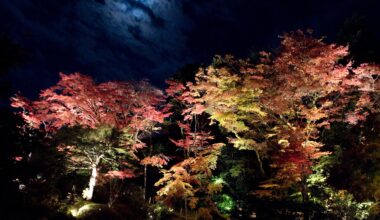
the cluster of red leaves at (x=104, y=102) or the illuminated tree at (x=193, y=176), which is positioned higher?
the cluster of red leaves at (x=104, y=102)

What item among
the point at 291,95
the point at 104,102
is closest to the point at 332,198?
the point at 291,95

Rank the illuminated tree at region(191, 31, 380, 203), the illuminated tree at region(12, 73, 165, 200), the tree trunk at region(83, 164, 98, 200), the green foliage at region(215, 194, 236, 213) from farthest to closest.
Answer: the green foliage at region(215, 194, 236, 213), the illuminated tree at region(12, 73, 165, 200), the tree trunk at region(83, 164, 98, 200), the illuminated tree at region(191, 31, 380, 203)

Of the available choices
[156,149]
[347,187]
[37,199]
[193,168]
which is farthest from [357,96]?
[37,199]

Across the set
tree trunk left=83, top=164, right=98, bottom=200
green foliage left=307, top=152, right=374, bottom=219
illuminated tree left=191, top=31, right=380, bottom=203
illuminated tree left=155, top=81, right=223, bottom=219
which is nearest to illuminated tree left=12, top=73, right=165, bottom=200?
tree trunk left=83, top=164, right=98, bottom=200

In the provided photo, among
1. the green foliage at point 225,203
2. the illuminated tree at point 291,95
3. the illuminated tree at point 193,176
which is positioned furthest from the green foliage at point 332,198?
the green foliage at point 225,203

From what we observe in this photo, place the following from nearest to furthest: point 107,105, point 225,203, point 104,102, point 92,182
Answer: point 92,182, point 104,102, point 107,105, point 225,203

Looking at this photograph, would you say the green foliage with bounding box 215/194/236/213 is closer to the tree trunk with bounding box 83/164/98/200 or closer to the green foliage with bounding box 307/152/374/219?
the green foliage with bounding box 307/152/374/219

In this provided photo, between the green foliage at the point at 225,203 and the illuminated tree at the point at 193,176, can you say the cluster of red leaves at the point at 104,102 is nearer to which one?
the illuminated tree at the point at 193,176

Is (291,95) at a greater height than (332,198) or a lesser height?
greater

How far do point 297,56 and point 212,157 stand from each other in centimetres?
586

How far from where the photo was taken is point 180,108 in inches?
824

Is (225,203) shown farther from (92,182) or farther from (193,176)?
(92,182)

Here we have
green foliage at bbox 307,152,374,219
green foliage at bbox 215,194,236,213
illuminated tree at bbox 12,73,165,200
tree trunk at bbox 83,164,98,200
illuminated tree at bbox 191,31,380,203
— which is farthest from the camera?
green foliage at bbox 215,194,236,213

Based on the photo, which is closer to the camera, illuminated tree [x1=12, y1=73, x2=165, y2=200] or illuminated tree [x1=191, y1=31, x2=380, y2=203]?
illuminated tree [x1=191, y1=31, x2=380, y2=203]
